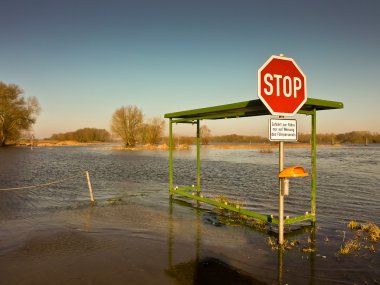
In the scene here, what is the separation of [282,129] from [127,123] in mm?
71611

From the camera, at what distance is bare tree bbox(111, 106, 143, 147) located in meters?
74.6

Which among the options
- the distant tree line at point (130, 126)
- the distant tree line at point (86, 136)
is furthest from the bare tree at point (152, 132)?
the distant tree line at point (86, 136)

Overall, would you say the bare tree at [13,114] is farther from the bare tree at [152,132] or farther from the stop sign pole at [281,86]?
the stop sign pole at [281,86]

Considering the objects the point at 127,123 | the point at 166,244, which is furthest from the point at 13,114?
the point at 166,244

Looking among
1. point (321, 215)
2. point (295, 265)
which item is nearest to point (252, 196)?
point (321, 215)

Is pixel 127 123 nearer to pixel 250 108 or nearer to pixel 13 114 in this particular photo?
pixel 13 114

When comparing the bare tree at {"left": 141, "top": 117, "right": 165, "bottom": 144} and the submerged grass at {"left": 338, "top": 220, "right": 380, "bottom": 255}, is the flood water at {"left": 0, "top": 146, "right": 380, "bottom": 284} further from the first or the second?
the bare tree at {"left": 141, "top": 117, "right": 165, "bottom": 144}

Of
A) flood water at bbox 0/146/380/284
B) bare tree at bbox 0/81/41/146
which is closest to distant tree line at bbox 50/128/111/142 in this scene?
bare tree at bbox 0/81/41/146

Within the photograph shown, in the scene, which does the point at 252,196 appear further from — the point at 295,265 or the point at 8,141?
the point at 8,141

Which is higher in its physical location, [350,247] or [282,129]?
[282,129]

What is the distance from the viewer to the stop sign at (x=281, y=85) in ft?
19.5

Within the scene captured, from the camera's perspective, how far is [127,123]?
75.2 m

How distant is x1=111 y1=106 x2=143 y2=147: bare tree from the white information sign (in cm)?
7129

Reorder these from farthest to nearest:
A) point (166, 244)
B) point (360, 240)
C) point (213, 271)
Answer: point (360, 240), point (166, 244), point (213, 271)
